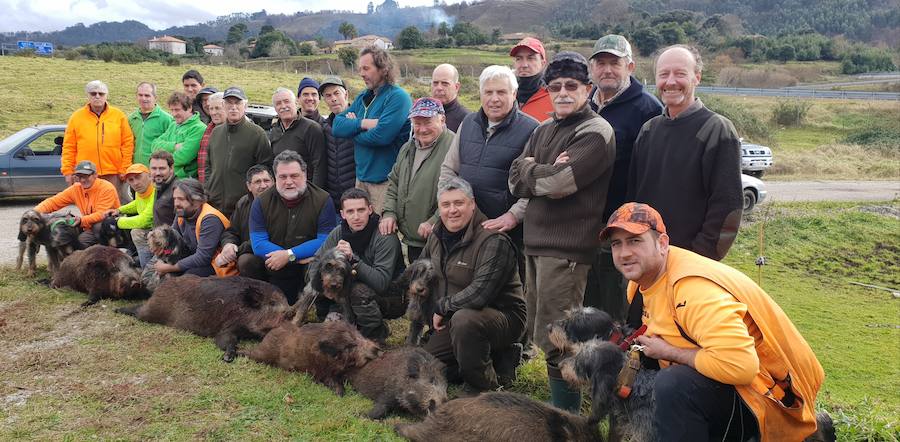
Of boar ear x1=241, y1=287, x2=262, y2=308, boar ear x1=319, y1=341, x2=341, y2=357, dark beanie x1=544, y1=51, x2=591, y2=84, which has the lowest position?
boar ear x1=319, y1=341, x2=341, y2=357

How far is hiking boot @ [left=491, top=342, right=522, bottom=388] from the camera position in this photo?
16.8 ft

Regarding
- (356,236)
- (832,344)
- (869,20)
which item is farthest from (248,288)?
A: (869,20)

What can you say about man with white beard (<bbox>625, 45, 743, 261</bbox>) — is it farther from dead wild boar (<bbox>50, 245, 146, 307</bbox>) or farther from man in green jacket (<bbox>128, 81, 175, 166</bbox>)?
man in green jacket (<bbox>128, 81, 175, 166</bbox>)

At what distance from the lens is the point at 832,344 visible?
7500 millimetres

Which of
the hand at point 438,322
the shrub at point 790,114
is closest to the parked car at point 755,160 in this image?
the hand at point 438,322

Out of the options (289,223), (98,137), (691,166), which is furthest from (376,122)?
(98,137)

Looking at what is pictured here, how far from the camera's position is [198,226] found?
6.72 metres

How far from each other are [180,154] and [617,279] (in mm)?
5526

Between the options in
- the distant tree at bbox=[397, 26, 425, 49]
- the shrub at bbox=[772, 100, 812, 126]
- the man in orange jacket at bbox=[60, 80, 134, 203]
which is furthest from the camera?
the distant tree at bbox=[397, 26, 425, 49]

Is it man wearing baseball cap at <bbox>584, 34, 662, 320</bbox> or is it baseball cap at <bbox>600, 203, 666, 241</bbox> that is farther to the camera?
man wearing baseball cap at <bbox>584, 34, 662, 320</bbox>

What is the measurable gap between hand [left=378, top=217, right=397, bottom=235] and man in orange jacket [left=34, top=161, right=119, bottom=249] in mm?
4234

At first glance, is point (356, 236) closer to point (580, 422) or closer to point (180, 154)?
point (580, 422)

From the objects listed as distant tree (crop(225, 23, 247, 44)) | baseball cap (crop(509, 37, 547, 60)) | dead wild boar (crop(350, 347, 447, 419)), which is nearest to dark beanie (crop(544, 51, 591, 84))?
baseball cap (crop(509, 37, 547, 60))

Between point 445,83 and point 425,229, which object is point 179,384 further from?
point 445,83
